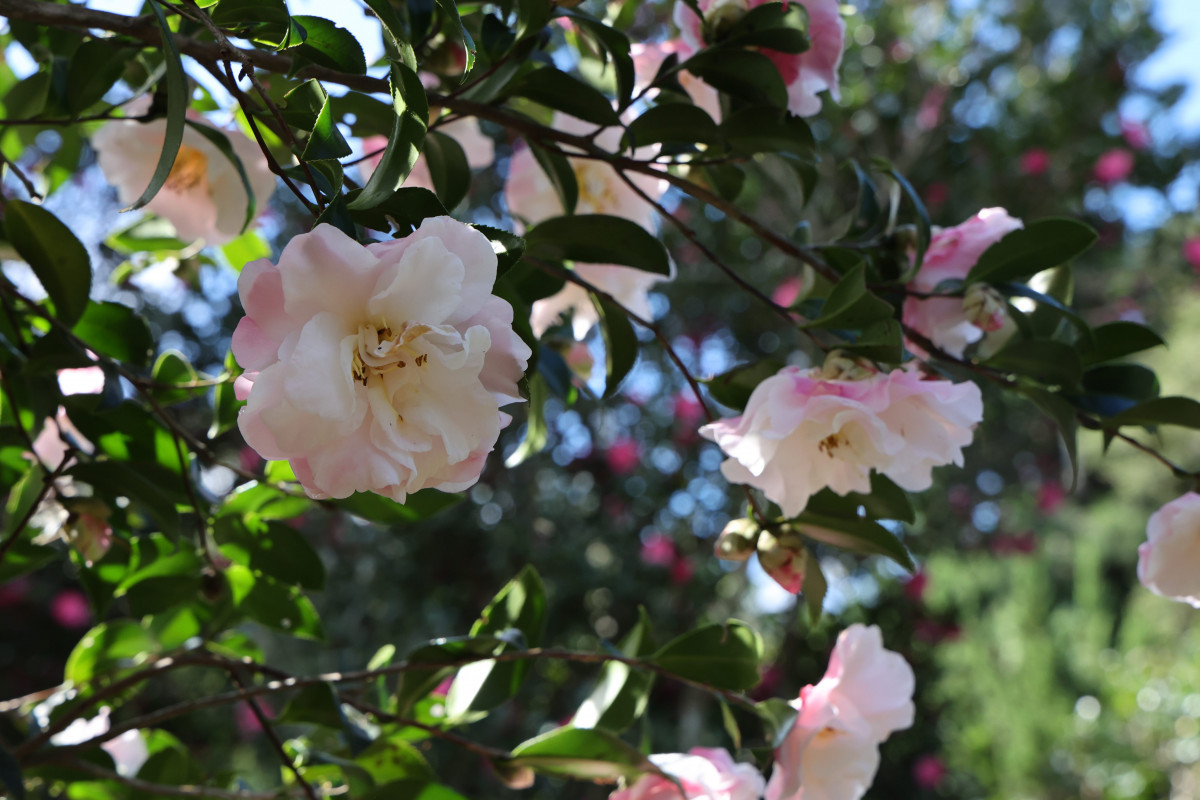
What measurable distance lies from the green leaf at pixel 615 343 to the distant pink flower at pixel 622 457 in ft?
5.81

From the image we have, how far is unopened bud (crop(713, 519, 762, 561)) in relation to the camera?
1.95 ft

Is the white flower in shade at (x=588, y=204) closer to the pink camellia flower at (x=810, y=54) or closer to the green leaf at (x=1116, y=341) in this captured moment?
the pink camellia flower at (x=810, y=54)

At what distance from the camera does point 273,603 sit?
0.69 m

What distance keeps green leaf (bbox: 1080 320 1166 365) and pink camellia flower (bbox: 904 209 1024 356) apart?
0.08 m

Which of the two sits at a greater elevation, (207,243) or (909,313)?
(207,243)

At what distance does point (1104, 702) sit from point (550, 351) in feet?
16.7

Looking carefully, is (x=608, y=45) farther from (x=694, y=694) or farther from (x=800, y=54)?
(x=694, y=694)

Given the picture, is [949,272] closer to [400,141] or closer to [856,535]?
[856,535]

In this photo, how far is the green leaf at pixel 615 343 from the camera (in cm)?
65

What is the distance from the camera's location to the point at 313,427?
0.31m

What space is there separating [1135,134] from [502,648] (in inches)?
129

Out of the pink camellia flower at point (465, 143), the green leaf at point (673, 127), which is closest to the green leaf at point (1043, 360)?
the green leaf at point (673, 127)

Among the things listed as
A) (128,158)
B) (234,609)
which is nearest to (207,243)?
(128,158)

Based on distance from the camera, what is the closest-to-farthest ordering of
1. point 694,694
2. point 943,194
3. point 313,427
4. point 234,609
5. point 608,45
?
point 313,427, point 608,45, point 234,609, point 694,694, point 943,194
